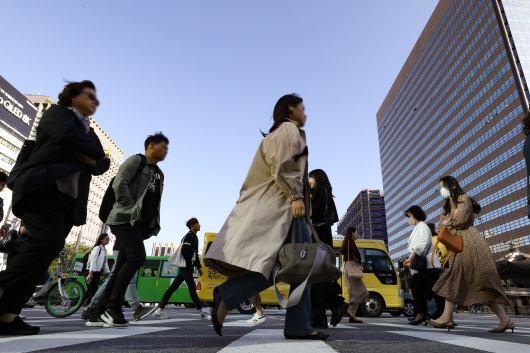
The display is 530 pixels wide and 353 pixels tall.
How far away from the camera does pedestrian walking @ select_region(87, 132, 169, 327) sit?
3.39m

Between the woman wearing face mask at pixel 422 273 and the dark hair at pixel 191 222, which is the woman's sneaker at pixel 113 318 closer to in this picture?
the dark hair at pixel 191 222

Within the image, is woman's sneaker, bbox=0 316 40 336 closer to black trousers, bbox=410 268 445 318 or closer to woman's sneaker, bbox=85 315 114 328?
woman's sneaker, bbox=85 315 114 328

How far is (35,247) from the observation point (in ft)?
7.21

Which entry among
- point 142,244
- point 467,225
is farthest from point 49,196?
point 467,225

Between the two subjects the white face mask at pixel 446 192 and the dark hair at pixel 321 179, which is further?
the dark hair at pixel 321 179

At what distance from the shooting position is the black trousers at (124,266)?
3393 mm

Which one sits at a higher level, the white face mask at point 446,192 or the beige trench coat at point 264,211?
the white face mask at point 446,192

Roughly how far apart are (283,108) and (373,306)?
8887 millimetres

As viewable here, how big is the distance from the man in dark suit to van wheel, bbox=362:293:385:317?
908 cm

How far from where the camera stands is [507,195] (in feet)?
190

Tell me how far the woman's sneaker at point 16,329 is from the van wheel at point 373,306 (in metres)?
9.18

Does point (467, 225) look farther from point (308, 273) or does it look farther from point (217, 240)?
point (217, 240)

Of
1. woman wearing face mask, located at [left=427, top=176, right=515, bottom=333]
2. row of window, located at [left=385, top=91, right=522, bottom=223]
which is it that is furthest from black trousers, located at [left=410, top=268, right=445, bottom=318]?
row of window, located at [left=385, top=91, right=522, bottom=223]

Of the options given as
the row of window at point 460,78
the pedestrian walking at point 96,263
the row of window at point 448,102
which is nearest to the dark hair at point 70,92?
the pedestrian walking at point 96,263
